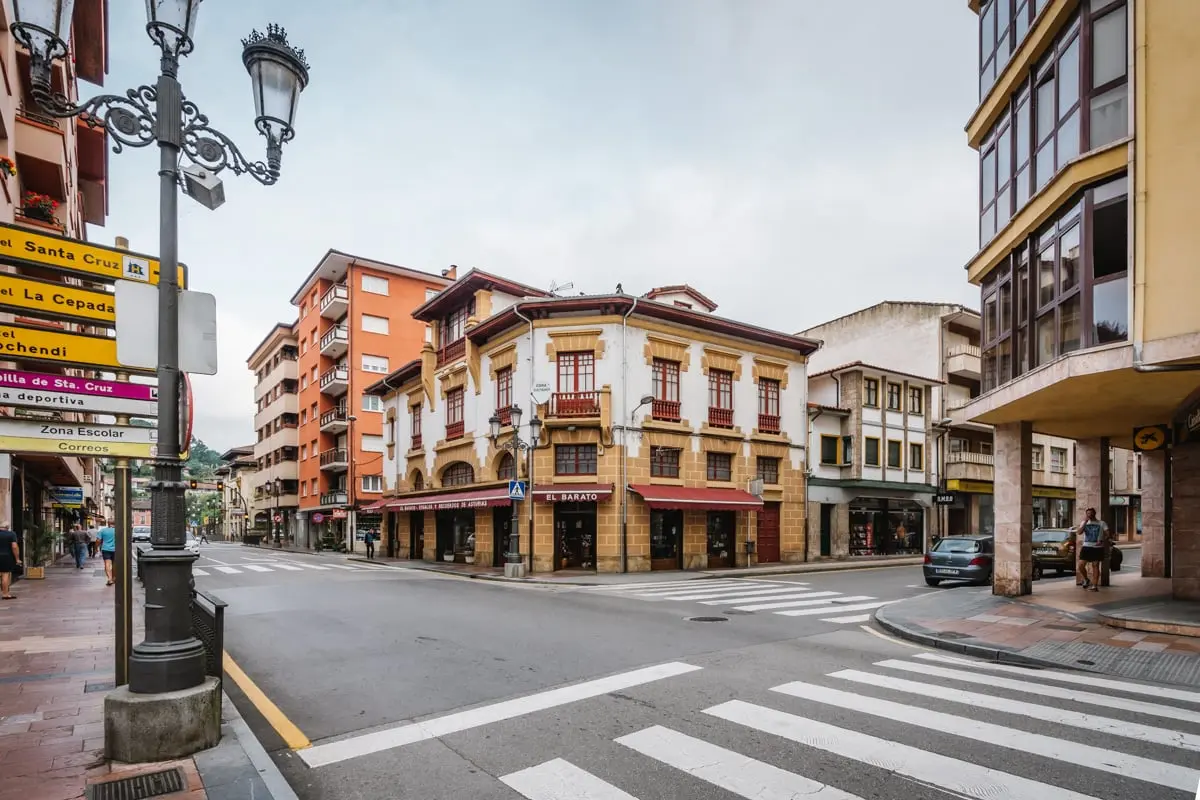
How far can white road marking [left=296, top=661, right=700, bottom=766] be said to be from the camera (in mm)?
5155

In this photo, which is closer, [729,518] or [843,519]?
[729,518]

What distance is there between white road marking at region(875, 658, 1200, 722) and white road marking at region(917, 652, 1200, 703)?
0.08 m

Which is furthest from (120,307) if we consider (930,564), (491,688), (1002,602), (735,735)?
(930,564)

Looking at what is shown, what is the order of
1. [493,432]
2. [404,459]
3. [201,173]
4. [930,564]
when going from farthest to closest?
[404,459]
[493,432]
[930,564]
[201,173]

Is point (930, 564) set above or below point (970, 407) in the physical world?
below

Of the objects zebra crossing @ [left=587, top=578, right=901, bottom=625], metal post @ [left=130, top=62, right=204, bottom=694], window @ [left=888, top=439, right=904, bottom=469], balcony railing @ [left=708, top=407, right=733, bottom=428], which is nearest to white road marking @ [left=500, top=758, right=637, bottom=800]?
metal post @ [left=130, top=62, right=204, bottom=694]

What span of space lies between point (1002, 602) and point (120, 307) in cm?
1478

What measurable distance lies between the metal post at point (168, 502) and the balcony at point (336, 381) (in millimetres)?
40417

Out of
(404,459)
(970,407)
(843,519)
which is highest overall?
(970,407)

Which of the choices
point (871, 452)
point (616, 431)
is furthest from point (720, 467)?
point (871, 452)

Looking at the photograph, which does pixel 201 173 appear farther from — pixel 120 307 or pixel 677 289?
pixel 677 289

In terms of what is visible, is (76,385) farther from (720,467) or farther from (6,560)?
(720,467)

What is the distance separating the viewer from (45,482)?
29609 mm

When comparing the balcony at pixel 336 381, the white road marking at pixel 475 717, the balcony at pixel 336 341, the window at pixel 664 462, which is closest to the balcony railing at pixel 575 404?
the window at pixel 664 462
